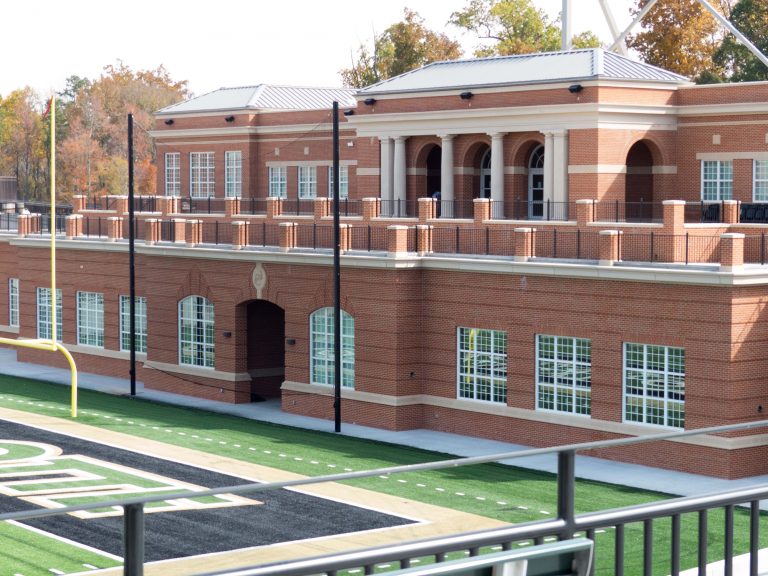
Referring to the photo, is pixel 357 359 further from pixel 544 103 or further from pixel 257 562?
pixel 257 562

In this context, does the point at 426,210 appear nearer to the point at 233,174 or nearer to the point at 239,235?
the point at 239,235

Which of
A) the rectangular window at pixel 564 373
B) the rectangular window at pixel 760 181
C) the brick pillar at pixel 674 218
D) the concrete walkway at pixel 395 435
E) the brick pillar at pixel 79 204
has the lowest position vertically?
the concrete walkway at pixel 395 435

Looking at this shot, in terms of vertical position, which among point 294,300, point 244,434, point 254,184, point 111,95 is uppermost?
point 111,95

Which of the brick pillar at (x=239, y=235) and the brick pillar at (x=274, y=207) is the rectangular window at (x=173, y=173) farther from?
the brick pillar at (x=239, y=235)

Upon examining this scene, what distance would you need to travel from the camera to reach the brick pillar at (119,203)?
53600 mm

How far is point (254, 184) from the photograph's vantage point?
5734cm

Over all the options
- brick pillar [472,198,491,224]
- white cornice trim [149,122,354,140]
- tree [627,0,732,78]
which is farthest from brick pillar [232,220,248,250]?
tree [627,0,732,78]

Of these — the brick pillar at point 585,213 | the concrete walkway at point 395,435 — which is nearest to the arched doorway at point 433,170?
the concrete walkway at point 395,435

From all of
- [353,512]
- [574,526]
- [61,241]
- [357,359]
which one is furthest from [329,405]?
[574,526]

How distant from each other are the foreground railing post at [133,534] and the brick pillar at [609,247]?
2816cm

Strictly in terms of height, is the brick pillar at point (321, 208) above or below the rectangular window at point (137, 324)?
above

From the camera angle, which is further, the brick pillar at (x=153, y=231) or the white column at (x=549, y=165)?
the brick pillar at (x=153, y=231)

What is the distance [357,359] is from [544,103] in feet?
35.4

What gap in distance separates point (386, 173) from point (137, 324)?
10.6m
